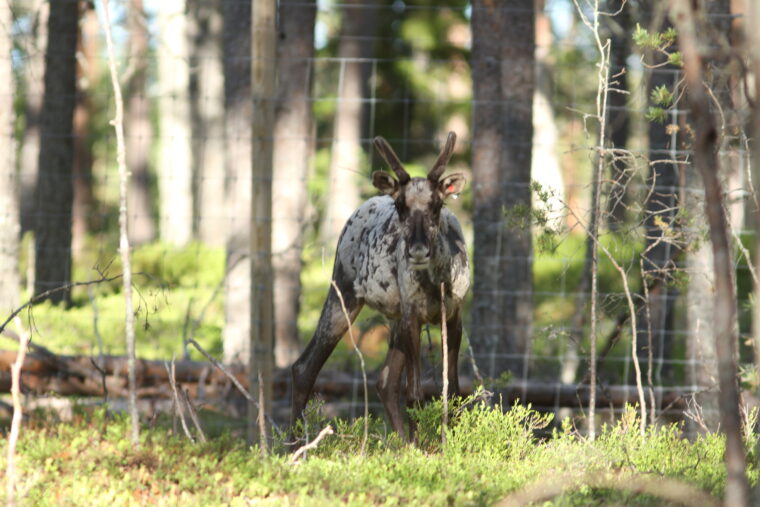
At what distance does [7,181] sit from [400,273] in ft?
20.2

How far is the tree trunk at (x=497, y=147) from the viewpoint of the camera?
903 cm

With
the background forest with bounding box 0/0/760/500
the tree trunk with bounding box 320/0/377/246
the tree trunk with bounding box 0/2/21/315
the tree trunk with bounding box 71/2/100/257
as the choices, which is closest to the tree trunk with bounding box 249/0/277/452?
the background forest with bounding box 0/0/760/500

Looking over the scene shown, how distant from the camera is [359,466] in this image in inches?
221

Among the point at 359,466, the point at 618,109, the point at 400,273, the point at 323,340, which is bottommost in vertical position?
the point at 359,466

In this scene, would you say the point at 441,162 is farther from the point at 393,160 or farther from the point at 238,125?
the point at 238,125

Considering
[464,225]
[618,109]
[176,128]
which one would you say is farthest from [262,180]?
[176,128]

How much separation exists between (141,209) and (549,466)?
67.3 feet

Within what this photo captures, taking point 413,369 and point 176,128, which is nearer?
point 413,369

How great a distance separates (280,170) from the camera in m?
11.3

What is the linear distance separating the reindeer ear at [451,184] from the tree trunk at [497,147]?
99.1 inches

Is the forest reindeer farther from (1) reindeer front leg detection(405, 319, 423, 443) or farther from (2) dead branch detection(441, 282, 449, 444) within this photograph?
(2) dead branch detection(441, 282, 449, 444)

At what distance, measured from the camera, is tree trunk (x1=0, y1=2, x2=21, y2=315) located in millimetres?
10281

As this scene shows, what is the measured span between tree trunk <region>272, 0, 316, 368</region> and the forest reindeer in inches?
145

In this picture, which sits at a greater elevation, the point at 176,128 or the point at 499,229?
Result: the point at 176,128
